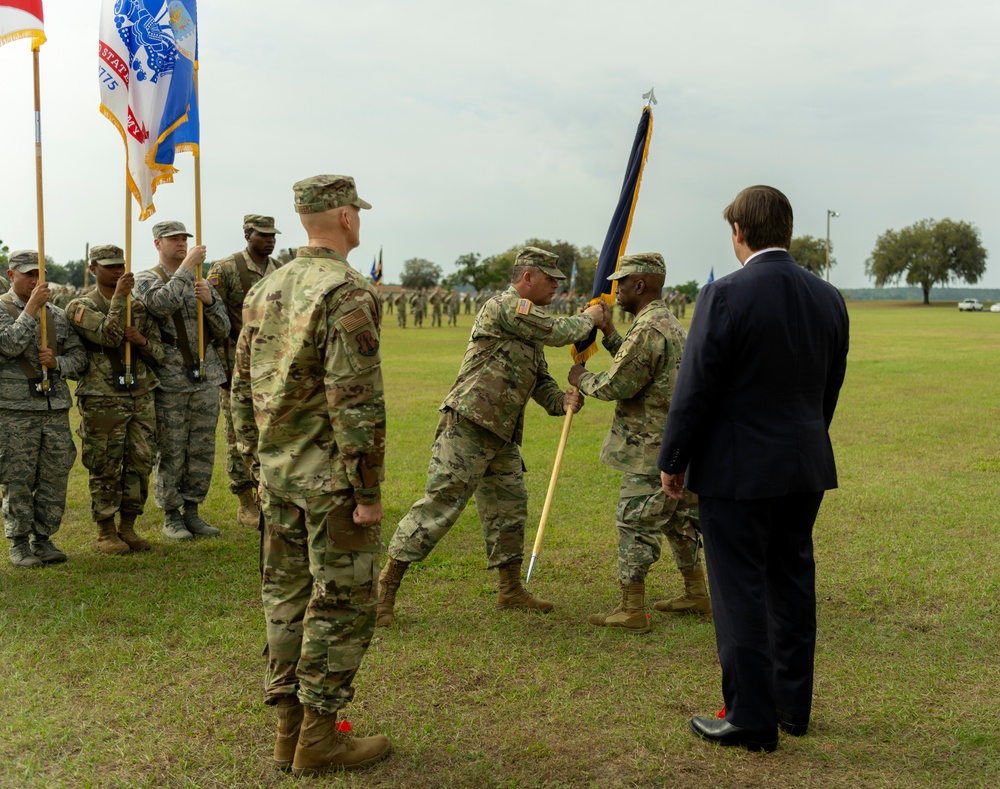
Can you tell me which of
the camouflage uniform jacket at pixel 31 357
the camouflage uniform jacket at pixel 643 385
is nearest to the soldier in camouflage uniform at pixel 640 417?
the camouflage uniform jacket at pixel 643 385

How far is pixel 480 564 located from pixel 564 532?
1106 mm

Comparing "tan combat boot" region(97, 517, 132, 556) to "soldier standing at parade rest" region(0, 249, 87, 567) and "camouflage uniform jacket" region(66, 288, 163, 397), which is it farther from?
"camouflage uniform jacket" region(66, 288, 163, 397)

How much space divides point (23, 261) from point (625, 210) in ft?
14.4

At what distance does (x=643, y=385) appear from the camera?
5.43 metres

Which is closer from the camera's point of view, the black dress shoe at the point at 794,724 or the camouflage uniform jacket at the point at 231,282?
the black dress shoe at the point at 794,724

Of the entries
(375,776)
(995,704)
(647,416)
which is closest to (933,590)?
(995,704)

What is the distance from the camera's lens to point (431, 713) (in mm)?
4312


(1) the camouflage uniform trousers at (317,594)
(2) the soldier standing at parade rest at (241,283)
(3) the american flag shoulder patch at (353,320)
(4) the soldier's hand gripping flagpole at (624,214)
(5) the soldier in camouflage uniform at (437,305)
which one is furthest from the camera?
(5) the soldier in camouflage uniform at (437,305)

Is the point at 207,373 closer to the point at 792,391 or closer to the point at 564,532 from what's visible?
the point at 564,532

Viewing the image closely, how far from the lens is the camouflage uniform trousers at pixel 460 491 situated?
5480 mm

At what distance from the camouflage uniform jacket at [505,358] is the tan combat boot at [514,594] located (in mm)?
851

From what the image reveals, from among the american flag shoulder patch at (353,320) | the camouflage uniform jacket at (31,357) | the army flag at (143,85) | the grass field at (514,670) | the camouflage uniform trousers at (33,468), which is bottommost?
the grass field at (514,670)

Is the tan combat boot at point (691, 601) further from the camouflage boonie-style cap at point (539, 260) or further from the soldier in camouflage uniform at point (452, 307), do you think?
the soldier in camouflage uniform at point (452, 307)

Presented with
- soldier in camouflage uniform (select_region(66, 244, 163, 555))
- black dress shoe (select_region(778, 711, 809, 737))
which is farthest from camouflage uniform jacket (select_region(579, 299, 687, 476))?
soldier in camouflage uniform (select_region(66, 244, 163, 555))
